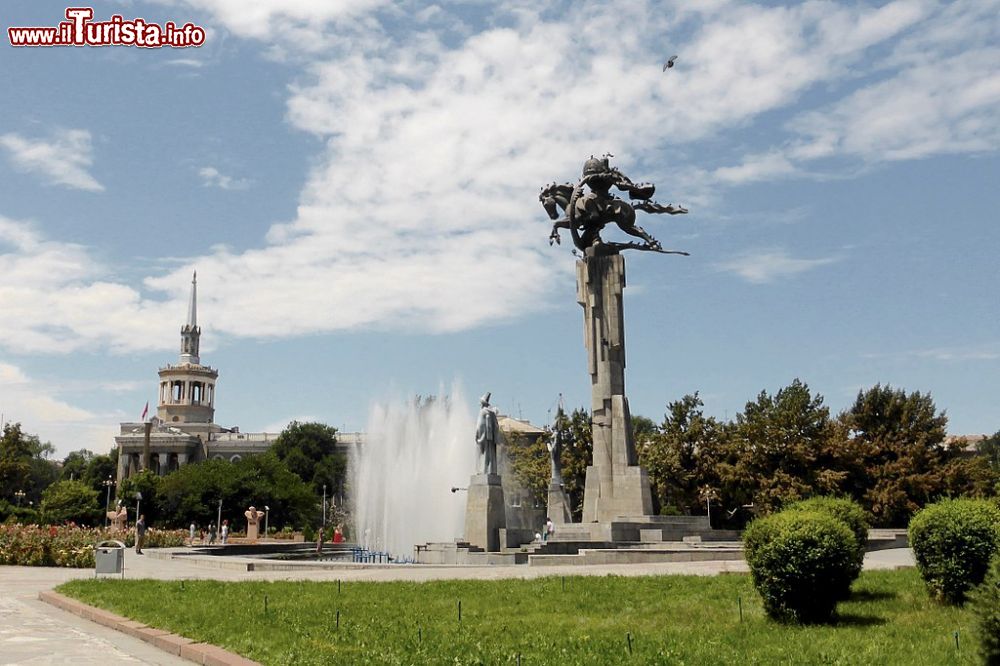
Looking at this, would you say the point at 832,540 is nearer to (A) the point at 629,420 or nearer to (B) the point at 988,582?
(B) the point at 988,582

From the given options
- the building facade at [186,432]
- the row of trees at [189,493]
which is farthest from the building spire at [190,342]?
the row of trees at [189,493]

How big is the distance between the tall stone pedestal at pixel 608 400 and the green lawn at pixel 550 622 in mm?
14556

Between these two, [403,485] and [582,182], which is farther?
[403,485]

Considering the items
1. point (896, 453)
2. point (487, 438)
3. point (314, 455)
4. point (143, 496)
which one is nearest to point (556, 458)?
point (487, 438)

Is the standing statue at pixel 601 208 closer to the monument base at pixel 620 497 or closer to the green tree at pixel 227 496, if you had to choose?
the monument base at pixel 620 497

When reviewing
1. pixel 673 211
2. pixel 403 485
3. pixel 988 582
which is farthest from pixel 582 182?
pixel 988 582

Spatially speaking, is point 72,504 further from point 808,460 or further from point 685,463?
point 808,460

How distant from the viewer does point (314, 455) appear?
100438 mm

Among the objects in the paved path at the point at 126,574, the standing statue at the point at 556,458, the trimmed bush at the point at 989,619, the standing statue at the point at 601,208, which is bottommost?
the paved path at the point at 126,574

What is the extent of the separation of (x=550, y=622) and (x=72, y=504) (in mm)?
64807

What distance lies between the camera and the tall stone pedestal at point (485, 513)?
26.8 m

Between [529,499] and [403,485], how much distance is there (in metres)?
12.3

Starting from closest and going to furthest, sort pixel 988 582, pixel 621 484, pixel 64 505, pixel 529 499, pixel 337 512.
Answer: pixel 988 582 → pixel 621 484 → pixel 529 499 → pixel 64 505 → pixel 337 512

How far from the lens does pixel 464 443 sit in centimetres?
3966
